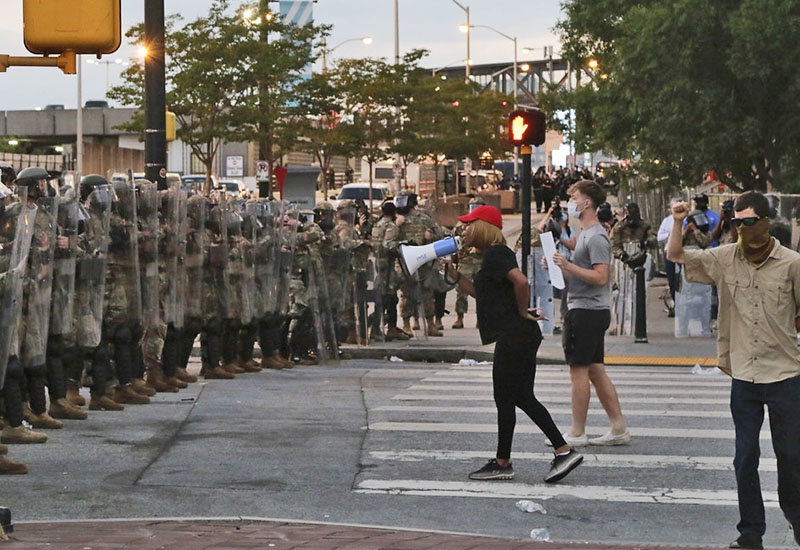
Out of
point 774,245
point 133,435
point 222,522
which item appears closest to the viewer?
point 774,245

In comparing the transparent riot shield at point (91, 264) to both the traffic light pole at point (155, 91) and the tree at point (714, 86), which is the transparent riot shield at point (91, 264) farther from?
the tree at point (714, 86)

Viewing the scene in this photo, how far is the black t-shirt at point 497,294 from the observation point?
9422mm

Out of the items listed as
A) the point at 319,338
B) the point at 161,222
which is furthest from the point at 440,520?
the point at 319,338

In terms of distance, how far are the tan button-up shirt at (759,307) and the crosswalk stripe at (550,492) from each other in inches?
63.3

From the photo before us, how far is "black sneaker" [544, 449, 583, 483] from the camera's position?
940cm

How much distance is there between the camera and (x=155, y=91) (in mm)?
17094

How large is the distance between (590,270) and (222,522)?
11.3 ft

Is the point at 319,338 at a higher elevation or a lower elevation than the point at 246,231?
lower

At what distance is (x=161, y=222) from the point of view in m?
14.1

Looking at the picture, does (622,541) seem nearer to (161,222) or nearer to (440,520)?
(440,520)

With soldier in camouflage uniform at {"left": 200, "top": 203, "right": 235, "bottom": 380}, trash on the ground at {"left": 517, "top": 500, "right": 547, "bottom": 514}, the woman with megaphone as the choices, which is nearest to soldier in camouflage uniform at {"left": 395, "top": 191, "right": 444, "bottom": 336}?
soldier in camouflage uniform at {"left": 200, "top": 203, "right": 235, "bottom": 380}

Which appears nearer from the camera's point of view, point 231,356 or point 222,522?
point 222,522

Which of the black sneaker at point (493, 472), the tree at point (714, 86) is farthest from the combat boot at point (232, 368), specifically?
the tree at point (714, 86)

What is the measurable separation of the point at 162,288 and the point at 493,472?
17.9ft
